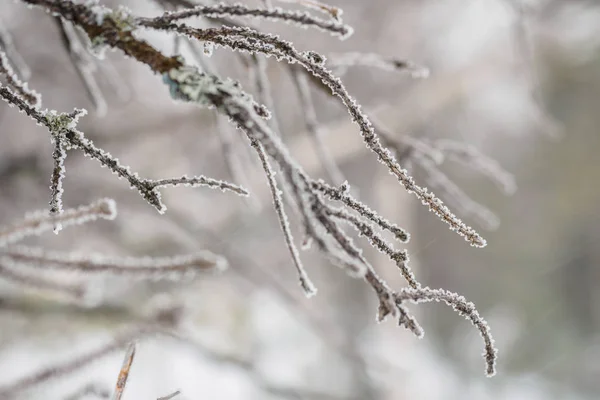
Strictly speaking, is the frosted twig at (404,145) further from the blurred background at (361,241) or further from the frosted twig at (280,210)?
the frosted twig at (280,210)

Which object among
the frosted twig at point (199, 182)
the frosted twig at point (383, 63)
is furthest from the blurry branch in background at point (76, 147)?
the frosted twig at point (383, 63)

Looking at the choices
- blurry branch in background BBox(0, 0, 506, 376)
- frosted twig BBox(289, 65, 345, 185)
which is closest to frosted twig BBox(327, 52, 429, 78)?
frosted twig BBox(289, 65, 345, 185)

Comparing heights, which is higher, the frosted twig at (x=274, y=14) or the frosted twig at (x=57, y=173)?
the frosted twig at (x=274, y=14)

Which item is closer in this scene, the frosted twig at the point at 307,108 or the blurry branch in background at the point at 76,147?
the blurry branch in background at the point at 76,147

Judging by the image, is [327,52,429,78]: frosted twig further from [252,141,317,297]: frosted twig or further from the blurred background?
[252,141,317,297]: frosted twig

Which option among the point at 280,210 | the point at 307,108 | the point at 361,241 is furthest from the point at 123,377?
the point at 361,241

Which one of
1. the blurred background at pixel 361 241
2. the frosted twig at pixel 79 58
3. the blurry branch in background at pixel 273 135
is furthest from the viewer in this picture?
the blurred background at pixel 361 241

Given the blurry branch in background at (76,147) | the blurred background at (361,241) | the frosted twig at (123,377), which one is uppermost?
the blurred background at (361,241)
